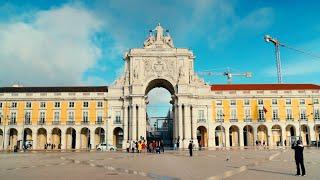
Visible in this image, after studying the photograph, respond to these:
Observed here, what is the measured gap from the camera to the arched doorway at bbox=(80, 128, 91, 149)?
91000 mm

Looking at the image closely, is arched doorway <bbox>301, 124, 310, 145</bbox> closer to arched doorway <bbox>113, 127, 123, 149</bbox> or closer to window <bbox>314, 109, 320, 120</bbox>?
window <bbox>314, 109, 320, 120</bbox>

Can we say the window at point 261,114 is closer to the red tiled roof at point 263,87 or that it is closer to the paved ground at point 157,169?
the red tiled roof at point 263,87

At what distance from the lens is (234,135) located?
92812 millimetres

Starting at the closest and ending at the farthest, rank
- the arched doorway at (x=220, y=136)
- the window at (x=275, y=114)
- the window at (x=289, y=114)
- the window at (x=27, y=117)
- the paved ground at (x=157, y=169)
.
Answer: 1. the paved ground at (x=157, y=169)
2. the window at (x=27, y=117)
3. the arched doorway at (x=220, y=136)
4. the window at (x=289, y=114)
5. the window at (x=275, y=114)

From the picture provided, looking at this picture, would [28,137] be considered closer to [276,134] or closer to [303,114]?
[276,134]

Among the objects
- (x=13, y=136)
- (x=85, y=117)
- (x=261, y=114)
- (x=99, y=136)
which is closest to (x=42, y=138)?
(x=13, y=136)

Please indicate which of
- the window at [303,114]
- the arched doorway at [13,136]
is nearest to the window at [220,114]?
the window at [303,114]

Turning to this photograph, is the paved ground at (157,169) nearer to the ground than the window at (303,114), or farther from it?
nearer to the ground

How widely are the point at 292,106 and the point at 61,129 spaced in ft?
178

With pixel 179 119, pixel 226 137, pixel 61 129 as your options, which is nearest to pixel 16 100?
pixel 61 129

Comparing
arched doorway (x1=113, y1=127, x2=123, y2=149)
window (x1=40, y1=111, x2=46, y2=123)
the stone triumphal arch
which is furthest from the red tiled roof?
window (x1=40, y1=111, x2=46, y2=123)

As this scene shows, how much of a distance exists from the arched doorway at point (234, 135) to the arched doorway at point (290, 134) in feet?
36.7

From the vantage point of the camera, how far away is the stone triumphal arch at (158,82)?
88.4 m

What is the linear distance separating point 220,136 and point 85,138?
106ft
